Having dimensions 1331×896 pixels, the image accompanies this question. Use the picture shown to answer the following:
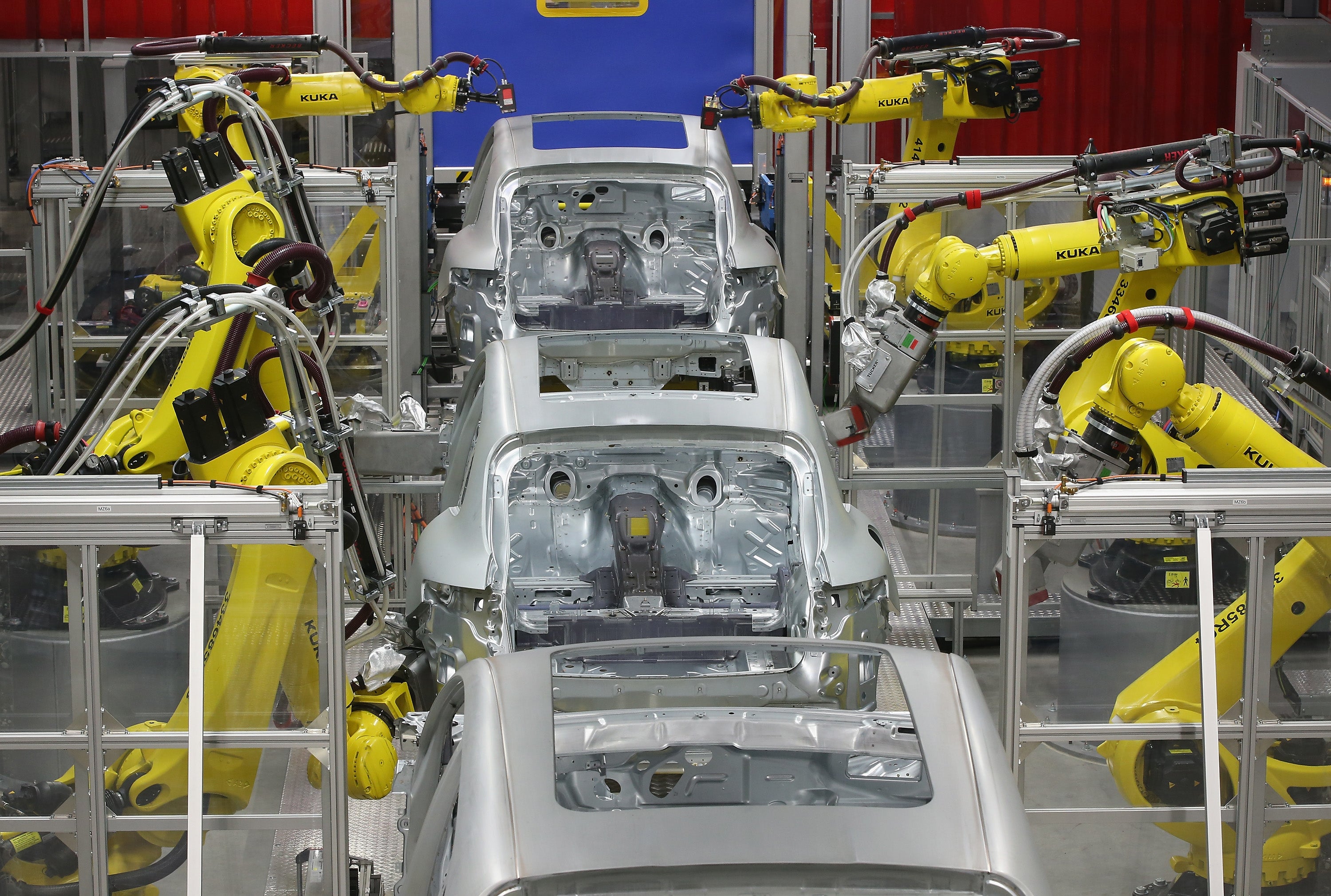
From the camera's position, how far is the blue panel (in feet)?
30.6

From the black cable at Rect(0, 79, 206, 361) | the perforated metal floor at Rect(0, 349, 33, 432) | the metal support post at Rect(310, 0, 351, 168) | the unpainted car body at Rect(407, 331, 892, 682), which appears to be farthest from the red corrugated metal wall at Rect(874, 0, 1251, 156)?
the black cable at Rect(0, 79, 206, 361)

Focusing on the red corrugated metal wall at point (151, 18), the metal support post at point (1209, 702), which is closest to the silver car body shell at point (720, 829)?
the metal support post at point (1209, 702)

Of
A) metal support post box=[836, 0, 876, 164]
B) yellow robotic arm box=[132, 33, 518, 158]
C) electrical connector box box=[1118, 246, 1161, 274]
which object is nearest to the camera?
electrical connector box box=[1118, 246, 1161, 274]

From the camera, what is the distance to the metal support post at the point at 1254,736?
379cm

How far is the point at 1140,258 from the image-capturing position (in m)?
5.53

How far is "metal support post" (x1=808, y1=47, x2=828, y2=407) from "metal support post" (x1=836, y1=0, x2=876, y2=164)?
2648 mm

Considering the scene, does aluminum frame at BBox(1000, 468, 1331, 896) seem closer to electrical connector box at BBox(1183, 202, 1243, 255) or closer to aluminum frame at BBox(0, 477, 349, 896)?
aluminum frame at BBox(0, 477, 349, 896)

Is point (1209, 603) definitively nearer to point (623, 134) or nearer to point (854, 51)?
point (623, 134)

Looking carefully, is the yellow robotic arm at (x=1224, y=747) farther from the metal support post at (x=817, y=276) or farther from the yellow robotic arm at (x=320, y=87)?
the yellow robotic arm at (x=320, y=87)

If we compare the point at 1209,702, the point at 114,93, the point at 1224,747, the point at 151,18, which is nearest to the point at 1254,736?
the point at 1224,747

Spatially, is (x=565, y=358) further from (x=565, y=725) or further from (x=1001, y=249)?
(x=565, y=725)

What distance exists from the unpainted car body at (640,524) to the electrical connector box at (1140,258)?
1.28 m

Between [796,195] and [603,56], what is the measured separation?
1.91m

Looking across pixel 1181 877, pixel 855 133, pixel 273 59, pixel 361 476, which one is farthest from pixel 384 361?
pixel 855 133
